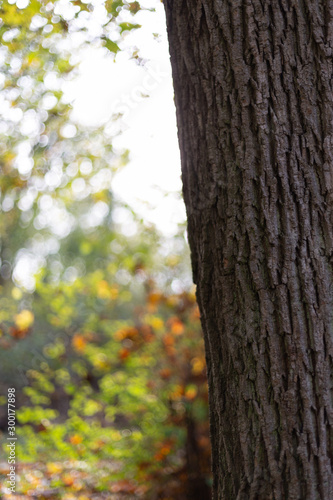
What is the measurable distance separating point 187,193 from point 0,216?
8.88 meters

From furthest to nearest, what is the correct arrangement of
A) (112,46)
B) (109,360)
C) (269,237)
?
1. (109,360)
2. (112,46)
3. (269,237)

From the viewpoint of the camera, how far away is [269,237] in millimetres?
1445

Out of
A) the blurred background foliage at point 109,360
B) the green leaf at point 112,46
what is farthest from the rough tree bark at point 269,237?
the blurred background foliage at point 109,360

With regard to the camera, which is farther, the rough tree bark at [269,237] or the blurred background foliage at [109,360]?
the blurred background foliage at [109,360]

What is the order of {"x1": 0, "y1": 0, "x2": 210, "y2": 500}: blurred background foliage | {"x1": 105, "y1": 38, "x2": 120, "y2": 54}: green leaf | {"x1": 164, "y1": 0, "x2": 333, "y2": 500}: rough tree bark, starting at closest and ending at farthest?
{"x1": 164, "y1": 0, "x2": 333, "y2": 500}: rough tree bark < {"x1": 105, "y1": 38, "x2": 120, "y2": 54}: green leaf < {"x1": 0, "y1": 0, "x2": 210, "y2": 500}: blurred background foliage

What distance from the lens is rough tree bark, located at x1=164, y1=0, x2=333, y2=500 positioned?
1.39 m

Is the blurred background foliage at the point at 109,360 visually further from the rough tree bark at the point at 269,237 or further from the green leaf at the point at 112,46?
the rough tree bark at the point at 269,237

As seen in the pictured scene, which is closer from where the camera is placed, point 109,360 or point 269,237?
point 269,237

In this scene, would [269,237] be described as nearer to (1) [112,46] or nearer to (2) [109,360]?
(1) [112,46]

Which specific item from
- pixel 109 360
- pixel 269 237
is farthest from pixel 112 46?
pixel 109 360

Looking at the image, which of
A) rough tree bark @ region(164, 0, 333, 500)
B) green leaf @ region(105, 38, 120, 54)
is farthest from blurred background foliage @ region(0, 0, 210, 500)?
rough tree bark @ region(164, 0, 333, 500)

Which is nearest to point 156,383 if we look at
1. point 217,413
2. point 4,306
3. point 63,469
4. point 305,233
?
point 63,469

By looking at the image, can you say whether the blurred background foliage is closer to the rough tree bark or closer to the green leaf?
the green leaf

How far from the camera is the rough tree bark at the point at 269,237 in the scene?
4.56 ft
